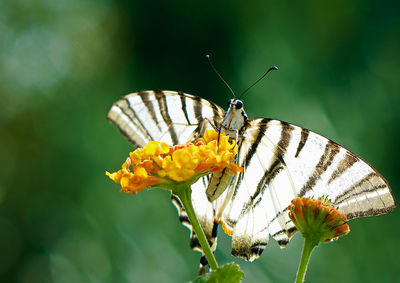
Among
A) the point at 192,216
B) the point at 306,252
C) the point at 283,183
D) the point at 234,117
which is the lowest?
the point at 306,252

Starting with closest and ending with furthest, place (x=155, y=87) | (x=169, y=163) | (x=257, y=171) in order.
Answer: (x=169, y=163) < (x=257, y=171) < (x=155, y=87)

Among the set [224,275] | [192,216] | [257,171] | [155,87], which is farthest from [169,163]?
[155,87]

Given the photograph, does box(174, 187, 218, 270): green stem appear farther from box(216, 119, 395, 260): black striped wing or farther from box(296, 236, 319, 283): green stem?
box(216, 119, 395, 260): black striped wing

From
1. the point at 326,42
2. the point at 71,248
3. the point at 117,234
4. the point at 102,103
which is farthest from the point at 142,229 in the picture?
the point at 326,42

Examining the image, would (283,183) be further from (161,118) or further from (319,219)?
(161,118)

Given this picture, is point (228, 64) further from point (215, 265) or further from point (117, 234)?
point (215, 265)
